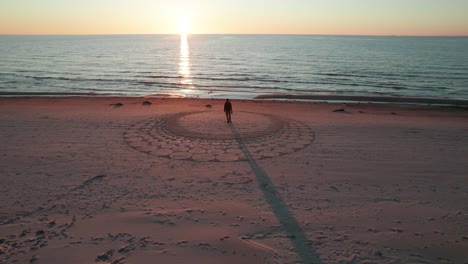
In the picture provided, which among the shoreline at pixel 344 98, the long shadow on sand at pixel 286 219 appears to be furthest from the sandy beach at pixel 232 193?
the shoreline at pixel 344 98

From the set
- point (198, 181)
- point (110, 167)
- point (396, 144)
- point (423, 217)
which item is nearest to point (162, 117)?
point (110, 167)

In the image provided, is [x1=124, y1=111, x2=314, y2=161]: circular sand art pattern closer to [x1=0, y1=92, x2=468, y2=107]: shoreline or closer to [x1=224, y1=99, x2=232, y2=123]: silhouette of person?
[x1=224, y1=99, x2=232, y2=123]: silhouette of person

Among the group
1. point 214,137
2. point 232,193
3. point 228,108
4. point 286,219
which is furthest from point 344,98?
point 286,219

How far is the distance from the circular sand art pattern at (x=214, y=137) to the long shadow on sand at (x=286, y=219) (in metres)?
1.66

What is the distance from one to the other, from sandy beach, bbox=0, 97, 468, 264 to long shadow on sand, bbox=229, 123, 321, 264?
0.10 feet

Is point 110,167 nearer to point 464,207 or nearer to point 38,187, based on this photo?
point 38,187

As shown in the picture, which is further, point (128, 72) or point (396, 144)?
point (128, 72)

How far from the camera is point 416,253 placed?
18.6 feet

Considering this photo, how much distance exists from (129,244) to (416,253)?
5.59 meters

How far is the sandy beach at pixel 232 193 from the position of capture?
19.0 ft

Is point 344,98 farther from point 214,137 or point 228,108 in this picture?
point 214,137

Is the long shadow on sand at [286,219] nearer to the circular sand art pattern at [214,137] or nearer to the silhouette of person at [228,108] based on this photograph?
the circular sand art pattern at [214,137]

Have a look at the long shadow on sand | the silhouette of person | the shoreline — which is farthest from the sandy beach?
the shoreline

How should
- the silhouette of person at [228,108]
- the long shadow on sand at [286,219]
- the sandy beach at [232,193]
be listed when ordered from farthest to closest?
1. the silhouette of person at [228,108]
2. the sandy beach at [232,193]
3. the long shadow on sand at [286,219]
